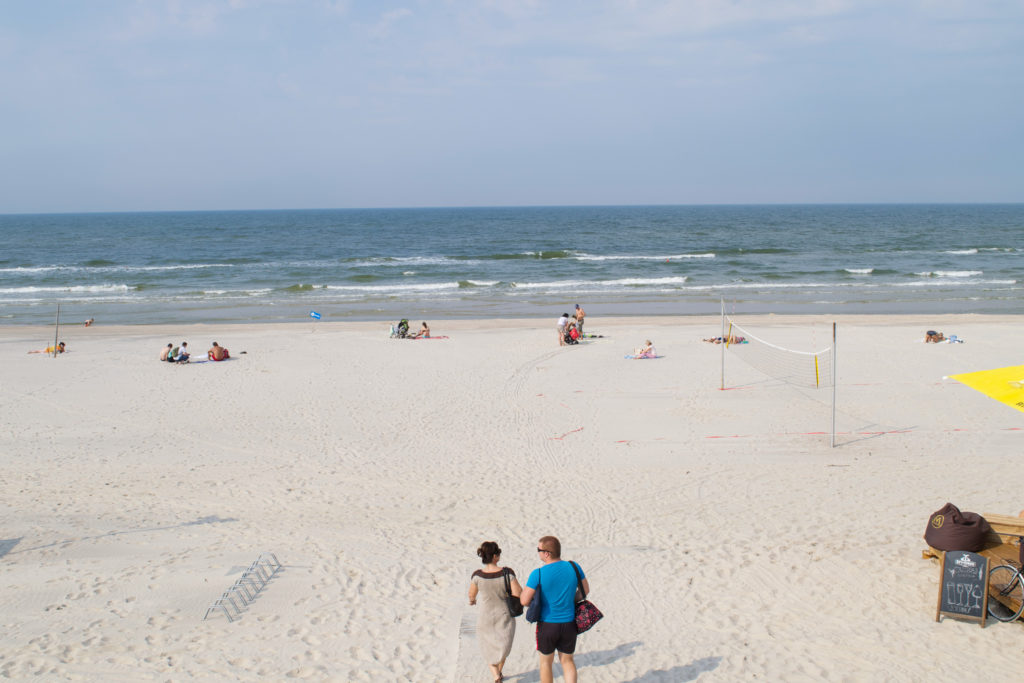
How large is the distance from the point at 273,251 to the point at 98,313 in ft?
92.8

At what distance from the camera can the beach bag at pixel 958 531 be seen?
6.03 metres

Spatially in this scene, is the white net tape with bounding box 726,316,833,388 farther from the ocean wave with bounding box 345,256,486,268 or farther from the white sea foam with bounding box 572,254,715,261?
the ocean wave with bounding box 345,256,486,268

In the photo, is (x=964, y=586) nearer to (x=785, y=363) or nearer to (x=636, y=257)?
(x=785, y=363)

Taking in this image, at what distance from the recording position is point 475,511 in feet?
27.4

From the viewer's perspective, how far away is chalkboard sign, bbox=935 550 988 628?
225 inches

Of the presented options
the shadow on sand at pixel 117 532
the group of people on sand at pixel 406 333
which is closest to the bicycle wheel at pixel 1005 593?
the shadow on sand at pixel 117 532

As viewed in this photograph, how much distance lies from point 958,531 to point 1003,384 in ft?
4.76

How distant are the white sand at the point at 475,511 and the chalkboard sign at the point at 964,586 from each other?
12cm

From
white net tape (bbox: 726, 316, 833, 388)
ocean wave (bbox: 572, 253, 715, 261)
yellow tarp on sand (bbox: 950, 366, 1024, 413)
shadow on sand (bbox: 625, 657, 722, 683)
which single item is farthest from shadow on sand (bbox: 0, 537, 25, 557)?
ocean wave (bbox: 572, 253, 715, 261)

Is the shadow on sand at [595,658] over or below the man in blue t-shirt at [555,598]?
below

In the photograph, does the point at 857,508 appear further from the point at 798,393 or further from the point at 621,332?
the point at 621,332

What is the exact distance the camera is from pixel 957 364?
1583 centimetres

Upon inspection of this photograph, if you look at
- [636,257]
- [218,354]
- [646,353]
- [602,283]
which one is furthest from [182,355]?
[636,257]

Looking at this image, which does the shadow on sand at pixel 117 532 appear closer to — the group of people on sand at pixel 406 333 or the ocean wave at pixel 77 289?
the group of people on sand at pixel 406 333
